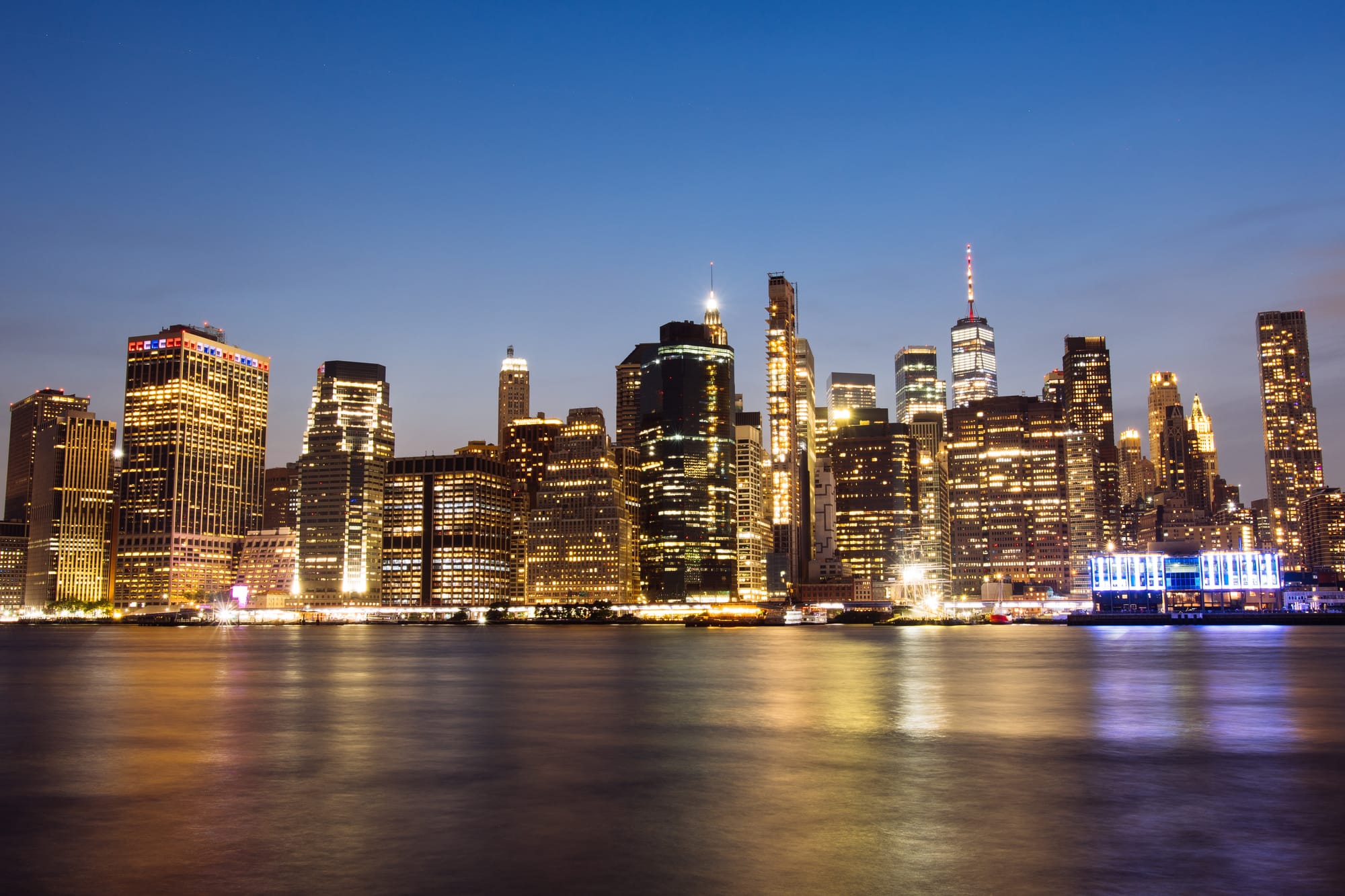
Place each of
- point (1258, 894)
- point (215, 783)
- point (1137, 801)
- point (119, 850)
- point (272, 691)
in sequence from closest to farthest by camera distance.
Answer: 1. point (1258, 894)
2. point (119, 850)
3. point (1137, 801)
4. point (215, 783)
5. point (272, 691)

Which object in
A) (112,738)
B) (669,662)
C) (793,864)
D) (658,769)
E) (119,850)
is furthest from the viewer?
(669,662)

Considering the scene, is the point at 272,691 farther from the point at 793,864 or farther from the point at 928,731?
the point at 793,864

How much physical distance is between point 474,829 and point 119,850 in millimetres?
7198

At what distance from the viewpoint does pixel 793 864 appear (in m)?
22.5

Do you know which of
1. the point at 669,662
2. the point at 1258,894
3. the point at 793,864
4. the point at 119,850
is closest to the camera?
the point at 1258,894

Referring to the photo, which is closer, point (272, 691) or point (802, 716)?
point (802, 716)

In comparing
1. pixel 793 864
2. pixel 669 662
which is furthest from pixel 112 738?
pixel 669 662

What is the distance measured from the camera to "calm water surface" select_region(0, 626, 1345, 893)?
22062 mm

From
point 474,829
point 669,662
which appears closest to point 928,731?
point 474,829

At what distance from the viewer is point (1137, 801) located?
98.0 feet

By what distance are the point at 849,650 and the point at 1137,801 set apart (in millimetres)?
98252

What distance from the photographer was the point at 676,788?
32250 mm

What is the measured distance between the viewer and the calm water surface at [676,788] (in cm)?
2206

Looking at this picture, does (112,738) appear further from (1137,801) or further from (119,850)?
(1137,801)
